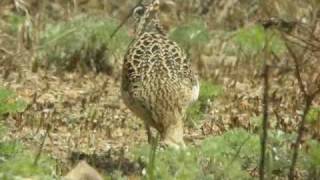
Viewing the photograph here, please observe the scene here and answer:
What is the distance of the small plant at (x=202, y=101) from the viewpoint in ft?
24.1

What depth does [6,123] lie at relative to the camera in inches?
278

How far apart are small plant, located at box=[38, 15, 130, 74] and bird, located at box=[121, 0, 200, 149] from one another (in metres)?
1.65

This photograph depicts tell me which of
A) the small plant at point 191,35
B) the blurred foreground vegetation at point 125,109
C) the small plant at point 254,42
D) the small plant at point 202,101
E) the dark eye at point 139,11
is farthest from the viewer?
the small plant at point 191,35

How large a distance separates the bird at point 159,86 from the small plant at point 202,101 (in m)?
0.54

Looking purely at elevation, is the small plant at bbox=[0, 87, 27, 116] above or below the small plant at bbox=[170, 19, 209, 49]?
below

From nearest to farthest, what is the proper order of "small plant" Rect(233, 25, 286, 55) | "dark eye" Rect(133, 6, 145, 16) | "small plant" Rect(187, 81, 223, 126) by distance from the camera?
1. "small plant" Rect(187, 81, 223, 126)
2. "dark eye" Rect(133, 6, 145, 16)
3. "small plant" Rect(233, 25, 286, 55)

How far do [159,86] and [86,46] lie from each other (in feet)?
8.15

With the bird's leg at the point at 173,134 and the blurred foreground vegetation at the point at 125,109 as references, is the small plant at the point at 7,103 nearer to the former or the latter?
the blurred foreground vegetation at the point at 125,109

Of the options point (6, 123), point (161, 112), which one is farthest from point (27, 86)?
point (161, 112)

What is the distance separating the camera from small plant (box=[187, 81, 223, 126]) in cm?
736

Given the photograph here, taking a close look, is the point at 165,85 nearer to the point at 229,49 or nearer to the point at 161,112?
the point at 161,112

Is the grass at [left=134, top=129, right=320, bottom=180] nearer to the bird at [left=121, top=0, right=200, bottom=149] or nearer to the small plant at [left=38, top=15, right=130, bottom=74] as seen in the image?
the bird at [left=121, top=0, right=200, bottom=149]

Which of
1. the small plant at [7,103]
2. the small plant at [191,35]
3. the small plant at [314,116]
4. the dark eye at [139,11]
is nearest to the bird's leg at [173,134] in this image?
the small plant at [314,116]

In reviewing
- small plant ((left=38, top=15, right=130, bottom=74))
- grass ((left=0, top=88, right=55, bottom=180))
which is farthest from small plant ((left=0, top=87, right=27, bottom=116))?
small plant ((left=38, top=15, right=130, bottom=74))
